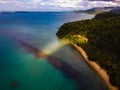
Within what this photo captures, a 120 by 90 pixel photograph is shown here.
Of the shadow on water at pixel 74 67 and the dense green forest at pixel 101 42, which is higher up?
the dense green forest at pixel 101 42

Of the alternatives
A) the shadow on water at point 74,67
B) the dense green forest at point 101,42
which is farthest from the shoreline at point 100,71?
the shadow on water at point 74,67

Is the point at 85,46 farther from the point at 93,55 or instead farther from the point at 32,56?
the point at 32,56

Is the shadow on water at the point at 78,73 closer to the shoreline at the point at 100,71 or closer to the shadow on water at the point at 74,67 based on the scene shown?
the shadow on water at the point at 74,67

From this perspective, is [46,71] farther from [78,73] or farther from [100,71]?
[100,71]

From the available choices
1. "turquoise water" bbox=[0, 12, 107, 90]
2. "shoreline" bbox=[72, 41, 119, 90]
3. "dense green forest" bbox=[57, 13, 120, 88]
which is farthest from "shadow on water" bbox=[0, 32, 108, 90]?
"dense green forest" bbox=[57, 13, 120, 88]

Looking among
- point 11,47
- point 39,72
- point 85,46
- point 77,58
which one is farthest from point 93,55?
point 11,47

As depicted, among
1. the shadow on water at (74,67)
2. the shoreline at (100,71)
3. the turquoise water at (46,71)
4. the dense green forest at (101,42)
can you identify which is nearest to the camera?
the shoreline at (100,71)
